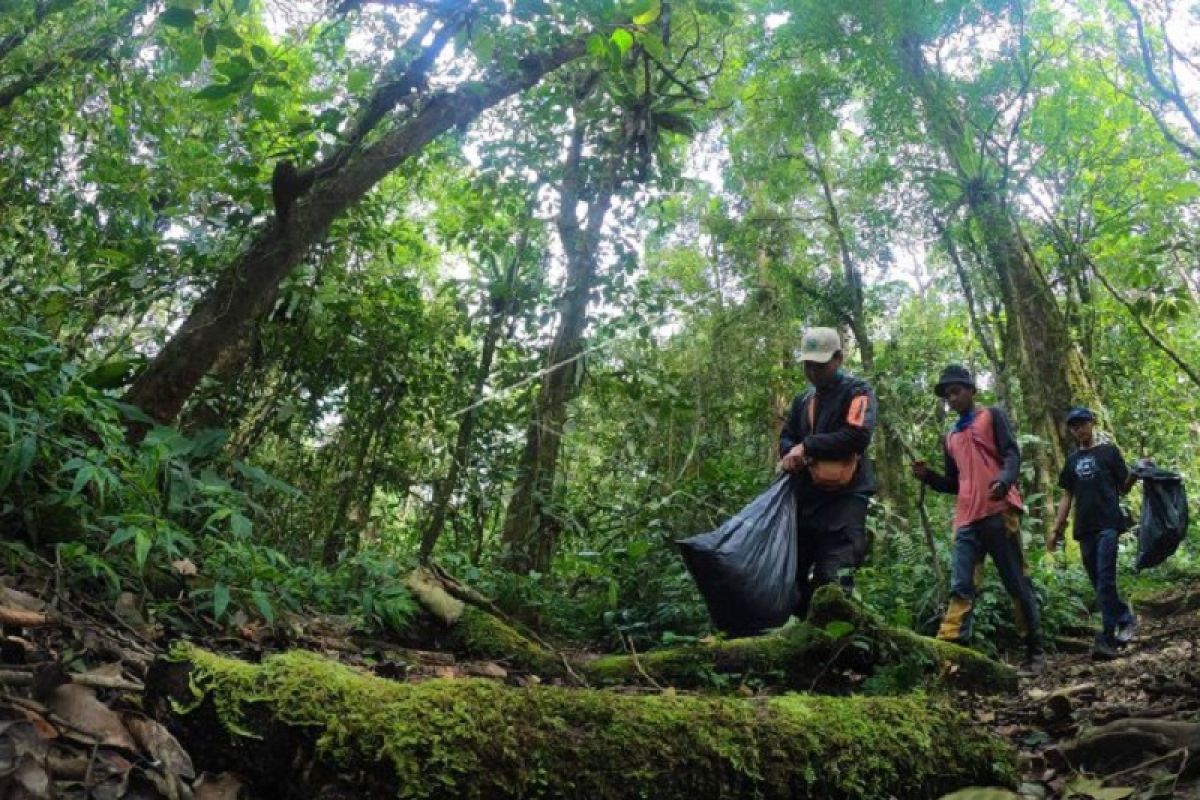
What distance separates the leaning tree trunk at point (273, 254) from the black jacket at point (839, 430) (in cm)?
282

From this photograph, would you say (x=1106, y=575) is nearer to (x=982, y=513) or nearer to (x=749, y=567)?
(x=982, y=513)

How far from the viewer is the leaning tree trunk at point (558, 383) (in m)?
6.07

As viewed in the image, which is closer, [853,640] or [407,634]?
[853,640]

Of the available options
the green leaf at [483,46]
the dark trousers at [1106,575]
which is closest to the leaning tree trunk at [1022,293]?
the dark trousers at [1106,575]

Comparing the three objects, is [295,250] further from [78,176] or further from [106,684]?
[78,176]

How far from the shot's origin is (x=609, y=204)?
740cm

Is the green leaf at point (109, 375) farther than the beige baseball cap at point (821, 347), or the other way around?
the beige baseball cap at point (821, 347)

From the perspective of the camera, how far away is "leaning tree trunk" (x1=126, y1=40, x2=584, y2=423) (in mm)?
4293

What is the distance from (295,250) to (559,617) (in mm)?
2881

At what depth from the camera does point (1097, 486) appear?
6.06 meters

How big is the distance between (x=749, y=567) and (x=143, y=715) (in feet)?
9.65

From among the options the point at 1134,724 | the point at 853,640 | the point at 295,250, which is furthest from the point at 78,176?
the point at 1134,724

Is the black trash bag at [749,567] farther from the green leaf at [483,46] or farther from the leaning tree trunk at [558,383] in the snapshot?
the green leaf at [483,46]

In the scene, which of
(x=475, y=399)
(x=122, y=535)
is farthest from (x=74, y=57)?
(x=122, y=535)
